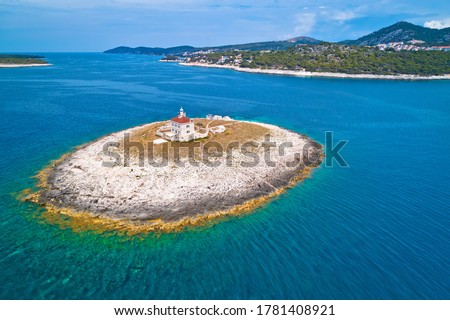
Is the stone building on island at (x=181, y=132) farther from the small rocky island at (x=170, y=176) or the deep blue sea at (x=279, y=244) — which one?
the deep blue sea at (x=279, y=244)

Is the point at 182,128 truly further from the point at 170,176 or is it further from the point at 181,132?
the point at 170,176

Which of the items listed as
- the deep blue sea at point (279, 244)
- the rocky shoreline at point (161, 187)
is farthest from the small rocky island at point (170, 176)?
the deep blue sea at point (279, 244)

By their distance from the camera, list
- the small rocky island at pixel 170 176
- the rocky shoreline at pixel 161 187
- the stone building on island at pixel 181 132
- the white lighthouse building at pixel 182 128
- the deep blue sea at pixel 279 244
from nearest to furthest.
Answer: the deep blue sea at pixel 279 244
the rocky shoreline at pixel 161 187
the small rocky island at pixel 170 176
the white lighthouse building at pixel 182 128
the stone building on island at pixel 181 132

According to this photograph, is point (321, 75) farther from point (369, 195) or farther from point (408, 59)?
point (369, 195)

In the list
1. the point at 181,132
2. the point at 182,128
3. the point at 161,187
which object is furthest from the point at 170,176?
the point at 182,128

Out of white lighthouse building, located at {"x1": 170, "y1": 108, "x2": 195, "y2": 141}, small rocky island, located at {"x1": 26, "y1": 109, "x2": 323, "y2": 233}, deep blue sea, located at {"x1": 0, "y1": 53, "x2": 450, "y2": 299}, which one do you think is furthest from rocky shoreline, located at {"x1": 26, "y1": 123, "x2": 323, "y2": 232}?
white lighthouse building, located at {"x1": 170, "y1": 108, "x2": 195, "y2": 141}

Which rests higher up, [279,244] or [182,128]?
[182,128]
